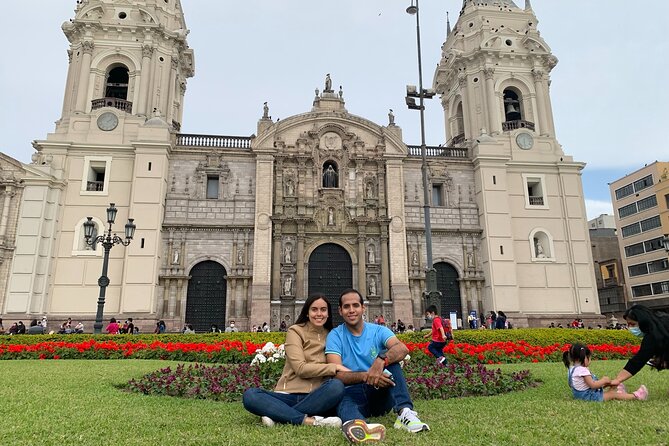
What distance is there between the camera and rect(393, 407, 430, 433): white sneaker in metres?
4.43

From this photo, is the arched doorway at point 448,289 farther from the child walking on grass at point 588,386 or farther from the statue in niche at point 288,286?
the child walking on grass at point 588,386

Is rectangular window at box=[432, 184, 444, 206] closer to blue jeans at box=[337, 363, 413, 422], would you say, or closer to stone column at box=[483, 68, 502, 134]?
stone column at box=[483, 68, 502, 134]

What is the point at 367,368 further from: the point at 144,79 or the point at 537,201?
the point at 144,79

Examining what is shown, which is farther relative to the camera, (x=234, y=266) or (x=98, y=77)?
(x=98, y=77)

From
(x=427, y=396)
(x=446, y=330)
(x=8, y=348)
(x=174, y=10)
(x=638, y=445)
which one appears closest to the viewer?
(x=638, y=445)

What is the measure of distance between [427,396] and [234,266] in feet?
68.3

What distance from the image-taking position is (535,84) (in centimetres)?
3300

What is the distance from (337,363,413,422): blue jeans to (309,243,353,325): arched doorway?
866 inches

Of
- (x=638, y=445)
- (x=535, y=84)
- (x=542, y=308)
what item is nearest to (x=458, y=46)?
(x=535, y=84)

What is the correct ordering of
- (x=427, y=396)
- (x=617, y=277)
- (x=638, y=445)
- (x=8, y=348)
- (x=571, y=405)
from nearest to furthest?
(x=638, y=445), (x=571, y=405), (x=427, y=396), (x=8, y=348), (x=617, y=277)

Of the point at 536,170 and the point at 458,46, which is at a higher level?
the point at 458,46

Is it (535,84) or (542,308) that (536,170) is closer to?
(535,84)

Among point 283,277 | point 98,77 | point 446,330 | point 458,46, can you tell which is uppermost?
point 458,46

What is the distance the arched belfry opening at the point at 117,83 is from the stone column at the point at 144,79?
142 cm
